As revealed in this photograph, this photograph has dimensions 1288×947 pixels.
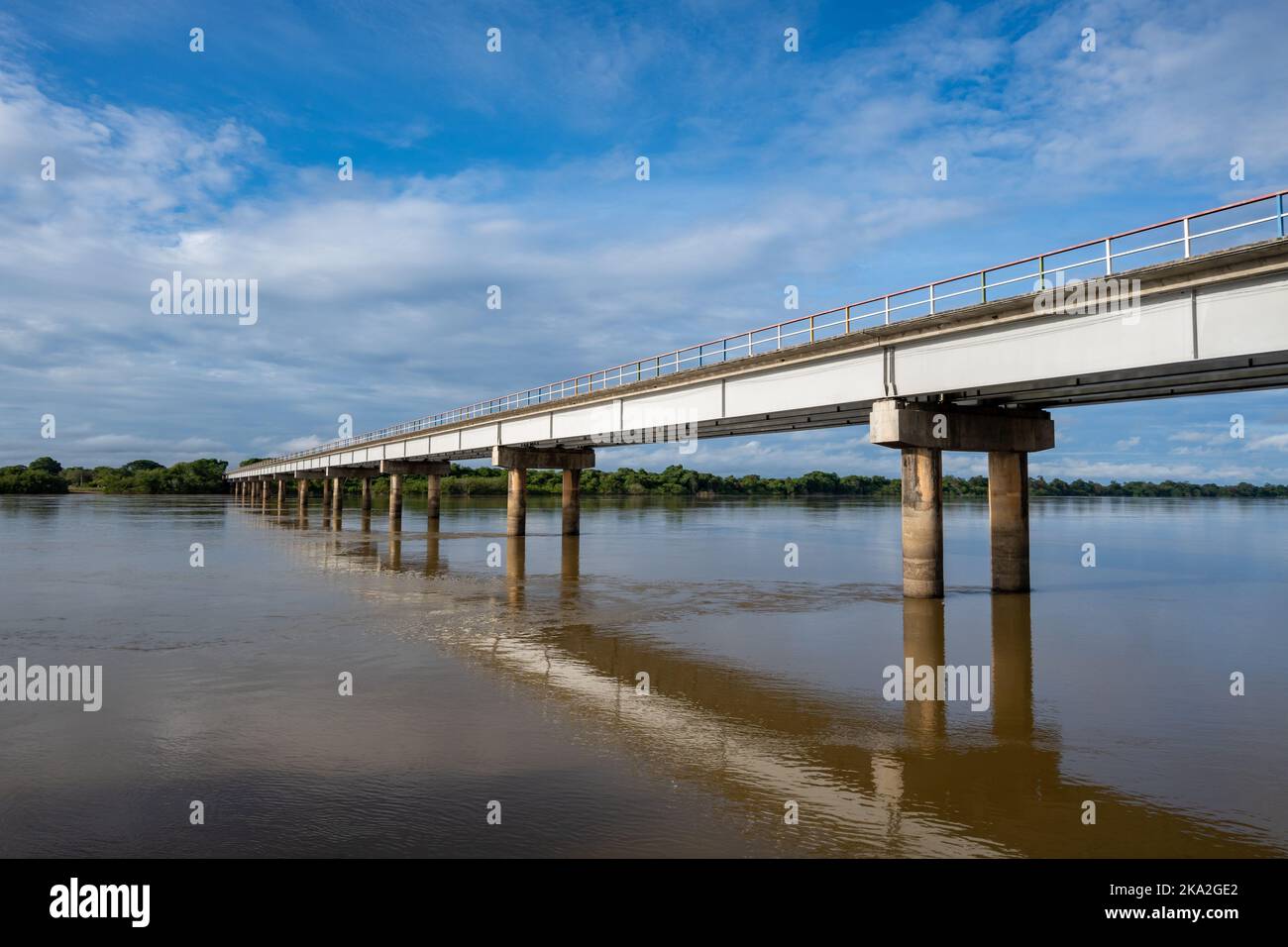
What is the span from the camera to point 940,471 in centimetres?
2619

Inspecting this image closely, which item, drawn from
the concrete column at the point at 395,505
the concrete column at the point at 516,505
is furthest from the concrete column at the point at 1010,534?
the concrete column at the point at 395,505

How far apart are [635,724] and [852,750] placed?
10.1 feet

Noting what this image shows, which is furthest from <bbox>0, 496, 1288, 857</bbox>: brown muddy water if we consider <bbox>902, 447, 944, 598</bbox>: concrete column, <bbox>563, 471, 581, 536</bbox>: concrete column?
<bbox>563, 471, 581, 536</bbox>: concrete column

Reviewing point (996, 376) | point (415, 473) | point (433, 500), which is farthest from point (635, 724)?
point (415, 473)

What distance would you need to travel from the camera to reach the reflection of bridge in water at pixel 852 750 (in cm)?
766

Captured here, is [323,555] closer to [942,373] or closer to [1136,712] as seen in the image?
[942,373]

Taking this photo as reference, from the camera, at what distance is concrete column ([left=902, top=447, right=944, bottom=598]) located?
79.6 feet

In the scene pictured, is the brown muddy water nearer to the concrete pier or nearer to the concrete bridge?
the concrete bridge
